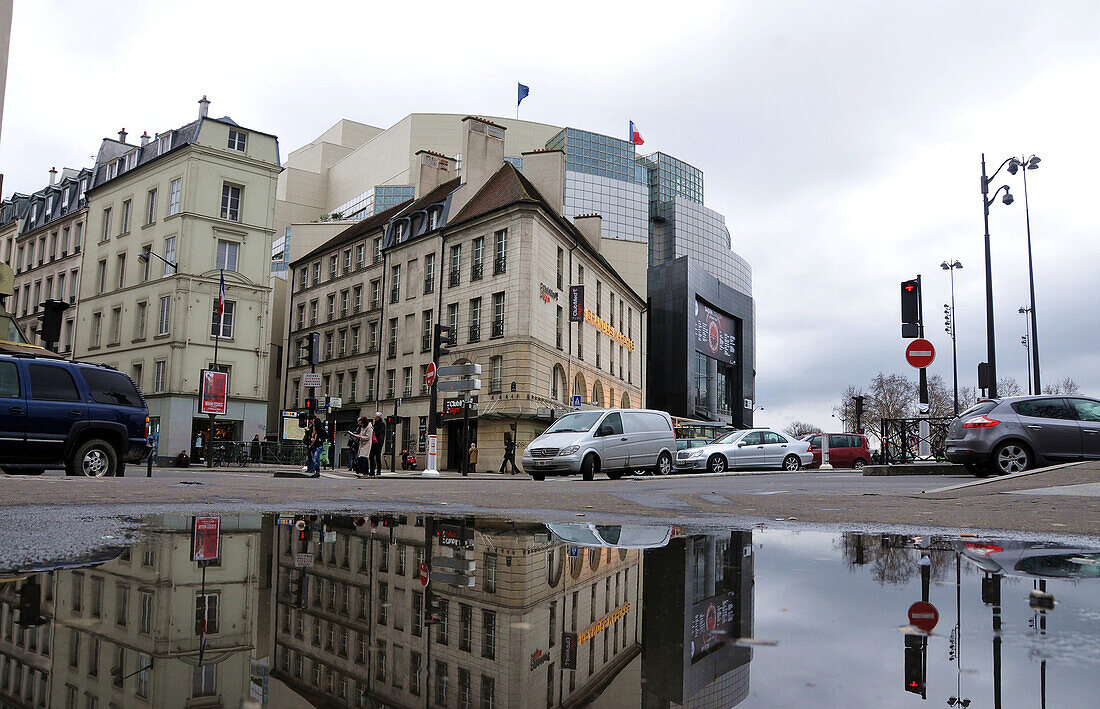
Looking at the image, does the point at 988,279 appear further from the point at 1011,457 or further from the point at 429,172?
the point at 429,172

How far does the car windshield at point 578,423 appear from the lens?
20406mm

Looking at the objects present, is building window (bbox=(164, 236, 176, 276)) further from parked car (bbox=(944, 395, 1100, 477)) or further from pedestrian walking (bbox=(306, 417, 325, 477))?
parked car (bbox=(944, 395, 1100, 477))

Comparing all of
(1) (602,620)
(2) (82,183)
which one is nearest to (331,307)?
(2) (82,183)

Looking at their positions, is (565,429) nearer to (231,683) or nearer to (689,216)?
(231,683)

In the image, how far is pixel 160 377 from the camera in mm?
43375

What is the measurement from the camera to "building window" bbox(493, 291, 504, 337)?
41.2m

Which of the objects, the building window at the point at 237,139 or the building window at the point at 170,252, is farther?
the building window at the point at 237,139

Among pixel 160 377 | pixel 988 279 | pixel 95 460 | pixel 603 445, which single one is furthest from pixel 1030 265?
pixel 160 377

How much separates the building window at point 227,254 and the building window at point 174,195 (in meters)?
2.97

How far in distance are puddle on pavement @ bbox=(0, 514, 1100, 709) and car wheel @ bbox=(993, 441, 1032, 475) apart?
11598mm

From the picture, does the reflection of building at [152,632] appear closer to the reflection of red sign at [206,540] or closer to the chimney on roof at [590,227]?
the reflection of red sign at [206,540]

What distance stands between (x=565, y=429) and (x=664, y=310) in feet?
194

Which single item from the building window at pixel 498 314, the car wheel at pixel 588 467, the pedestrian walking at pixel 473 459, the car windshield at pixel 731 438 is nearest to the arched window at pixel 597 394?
the building window at pixel 498 314

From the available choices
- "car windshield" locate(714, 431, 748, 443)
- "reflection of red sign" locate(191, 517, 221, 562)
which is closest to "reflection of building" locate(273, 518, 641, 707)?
"reflection of red sign" locate(191, 517, 221, 562)
